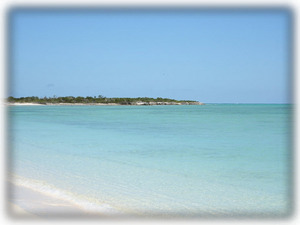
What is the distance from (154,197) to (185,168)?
2613 millimetres

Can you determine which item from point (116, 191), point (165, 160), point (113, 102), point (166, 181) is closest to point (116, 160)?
point (165, 160)

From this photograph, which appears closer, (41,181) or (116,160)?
(41,181)

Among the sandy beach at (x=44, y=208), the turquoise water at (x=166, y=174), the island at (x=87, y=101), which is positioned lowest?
the turquoise water at (x=166, y=174)

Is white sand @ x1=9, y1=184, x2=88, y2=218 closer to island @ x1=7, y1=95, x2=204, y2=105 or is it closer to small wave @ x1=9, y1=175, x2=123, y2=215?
small wave @ x1=9, y1=175, x2=123, y2=215

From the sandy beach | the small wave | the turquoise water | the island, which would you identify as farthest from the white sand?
the island

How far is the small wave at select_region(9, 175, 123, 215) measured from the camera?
4719 mm

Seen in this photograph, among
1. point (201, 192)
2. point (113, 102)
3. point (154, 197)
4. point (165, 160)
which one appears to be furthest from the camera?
point (113, 102)

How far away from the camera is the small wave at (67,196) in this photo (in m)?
4.72

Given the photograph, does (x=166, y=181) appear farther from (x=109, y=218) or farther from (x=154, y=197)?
(x=109, y=218)

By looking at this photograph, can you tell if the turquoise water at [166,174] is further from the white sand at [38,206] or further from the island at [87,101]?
the island at [87,101]

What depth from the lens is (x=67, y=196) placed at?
5340 millimetres

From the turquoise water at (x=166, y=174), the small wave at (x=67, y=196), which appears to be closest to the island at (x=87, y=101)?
the turquoise water at (x=166, y=174)

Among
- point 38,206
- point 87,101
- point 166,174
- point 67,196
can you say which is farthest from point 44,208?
point 87,101

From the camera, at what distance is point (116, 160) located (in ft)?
29.1
